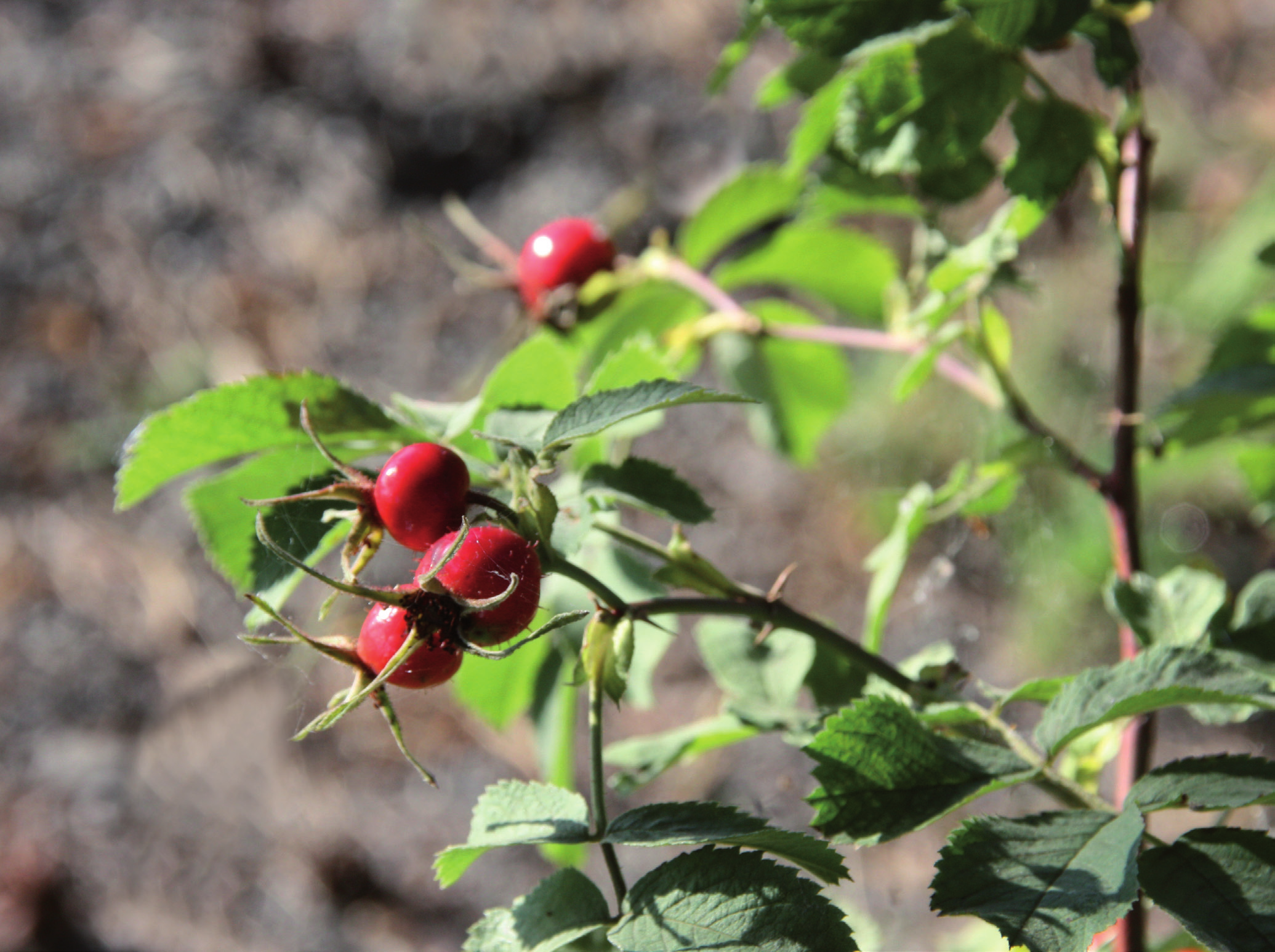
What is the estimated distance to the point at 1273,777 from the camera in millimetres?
518

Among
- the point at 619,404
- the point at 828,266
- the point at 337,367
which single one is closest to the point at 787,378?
the point at 828,266

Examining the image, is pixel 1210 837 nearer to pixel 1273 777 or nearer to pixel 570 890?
pixel 1273 777

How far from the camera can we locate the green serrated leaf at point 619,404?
0.47 metres

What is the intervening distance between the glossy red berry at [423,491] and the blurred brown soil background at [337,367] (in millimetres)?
1640

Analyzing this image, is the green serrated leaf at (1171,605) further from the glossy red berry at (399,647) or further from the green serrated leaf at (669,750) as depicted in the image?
the glossy red berry at (399,647)

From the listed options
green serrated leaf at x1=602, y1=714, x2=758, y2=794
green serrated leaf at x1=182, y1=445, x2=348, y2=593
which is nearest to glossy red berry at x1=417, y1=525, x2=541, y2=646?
green serrated leaf at x1=182, y1=445, x2=348, y2=593

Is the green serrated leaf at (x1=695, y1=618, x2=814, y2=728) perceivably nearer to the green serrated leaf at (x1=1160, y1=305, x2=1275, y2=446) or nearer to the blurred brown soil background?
the green serrated leaf at (x1=1160, y1=305, x2=1275, y2=446)

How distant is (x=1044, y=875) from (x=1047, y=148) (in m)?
0.46

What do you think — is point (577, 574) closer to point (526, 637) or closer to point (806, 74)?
point (526, 637)

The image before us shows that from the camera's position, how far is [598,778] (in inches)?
20.7

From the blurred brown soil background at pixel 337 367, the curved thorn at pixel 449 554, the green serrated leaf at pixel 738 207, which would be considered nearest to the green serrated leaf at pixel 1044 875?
the curved thorn at pixel 449 554

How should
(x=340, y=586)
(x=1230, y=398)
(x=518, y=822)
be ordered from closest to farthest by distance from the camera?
1. (x=340, y=586)
2. (x=518, y=822)
3. (x=1230, y=398)

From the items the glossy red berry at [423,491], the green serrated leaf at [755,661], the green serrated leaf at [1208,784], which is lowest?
the green serrated leaf at [755,661]

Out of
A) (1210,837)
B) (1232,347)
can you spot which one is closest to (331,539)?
(1210,837)
